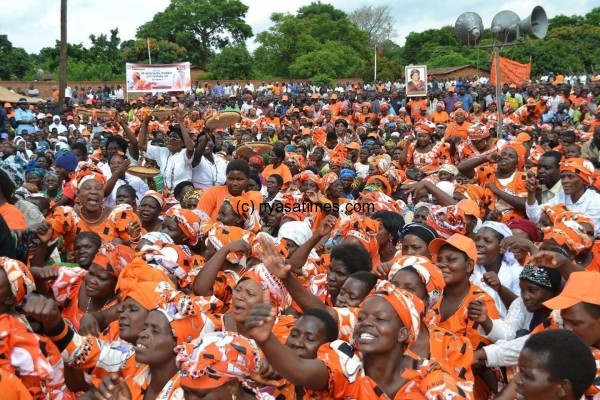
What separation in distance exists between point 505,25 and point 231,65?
34283 mm

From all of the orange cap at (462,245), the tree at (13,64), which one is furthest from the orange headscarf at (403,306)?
the tree at (13,64)

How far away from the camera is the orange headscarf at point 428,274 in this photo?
385 cm

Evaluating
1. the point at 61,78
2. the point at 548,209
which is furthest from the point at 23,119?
the point at 548,209

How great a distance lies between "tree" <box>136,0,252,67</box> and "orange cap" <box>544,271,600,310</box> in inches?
2255

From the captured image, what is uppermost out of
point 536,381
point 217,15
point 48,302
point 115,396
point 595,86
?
point 217,15

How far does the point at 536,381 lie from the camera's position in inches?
102

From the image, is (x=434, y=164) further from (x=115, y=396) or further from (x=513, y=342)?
(x=115, y=396)

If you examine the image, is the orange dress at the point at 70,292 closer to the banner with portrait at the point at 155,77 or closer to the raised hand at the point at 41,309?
the raised hand at the point at 41,309

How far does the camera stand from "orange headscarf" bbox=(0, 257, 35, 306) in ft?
10.1

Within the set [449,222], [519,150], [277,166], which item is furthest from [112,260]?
[277,166]

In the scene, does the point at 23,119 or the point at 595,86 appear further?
the point at 595,86

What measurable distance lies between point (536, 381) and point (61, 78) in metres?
21.3

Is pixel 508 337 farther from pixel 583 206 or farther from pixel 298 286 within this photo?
pixel 583 206

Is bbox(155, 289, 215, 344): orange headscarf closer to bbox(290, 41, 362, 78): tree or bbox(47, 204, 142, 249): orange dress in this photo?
bbox(47, 204, 142, 249): orange dress
